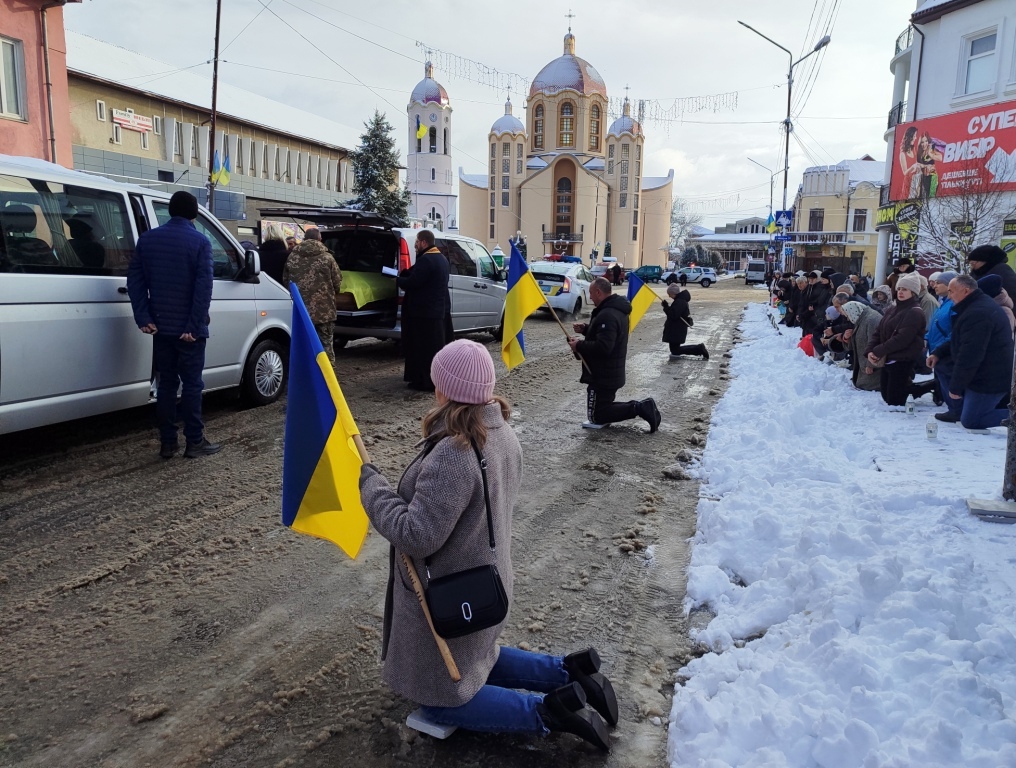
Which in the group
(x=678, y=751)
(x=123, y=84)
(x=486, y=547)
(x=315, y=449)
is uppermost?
(x=123, y=84)

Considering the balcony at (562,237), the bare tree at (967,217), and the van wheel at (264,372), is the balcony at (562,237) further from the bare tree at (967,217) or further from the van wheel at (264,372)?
the van wheel at (264,372)

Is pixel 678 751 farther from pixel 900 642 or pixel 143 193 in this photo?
pixel 143 193

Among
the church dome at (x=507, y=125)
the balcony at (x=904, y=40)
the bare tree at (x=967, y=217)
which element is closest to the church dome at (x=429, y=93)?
the church dome at (x=507, y=125)

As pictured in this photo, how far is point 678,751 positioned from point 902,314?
7.32m

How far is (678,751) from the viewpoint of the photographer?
2848 mm

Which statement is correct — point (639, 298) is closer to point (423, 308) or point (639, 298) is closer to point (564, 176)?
point (423, 308)

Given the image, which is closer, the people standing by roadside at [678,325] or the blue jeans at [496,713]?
the blue jeans at [496,713]

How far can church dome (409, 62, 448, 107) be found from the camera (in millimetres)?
72188

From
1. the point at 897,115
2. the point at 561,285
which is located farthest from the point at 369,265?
the point at 897,115

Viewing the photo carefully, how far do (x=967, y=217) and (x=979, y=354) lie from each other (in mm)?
16143

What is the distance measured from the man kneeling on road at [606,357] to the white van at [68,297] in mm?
3756

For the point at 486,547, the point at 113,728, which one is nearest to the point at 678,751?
the point at 486,547

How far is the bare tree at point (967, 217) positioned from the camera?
65.5 ft

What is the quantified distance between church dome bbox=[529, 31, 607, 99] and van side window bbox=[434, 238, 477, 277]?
7107cm
